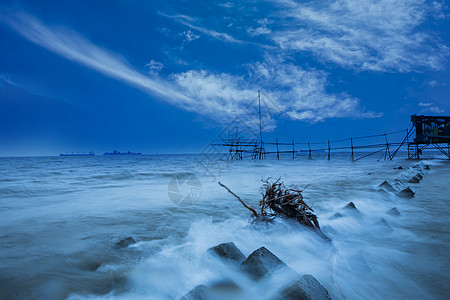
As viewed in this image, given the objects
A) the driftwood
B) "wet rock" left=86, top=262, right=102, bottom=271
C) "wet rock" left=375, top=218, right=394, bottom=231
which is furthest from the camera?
"wet rock" left=375, top=218, right=394, bottom=231

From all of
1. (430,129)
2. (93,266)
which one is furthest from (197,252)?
(430,129)

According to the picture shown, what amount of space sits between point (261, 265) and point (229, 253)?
1.44 ft

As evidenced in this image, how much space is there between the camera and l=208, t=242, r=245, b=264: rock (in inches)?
92.0

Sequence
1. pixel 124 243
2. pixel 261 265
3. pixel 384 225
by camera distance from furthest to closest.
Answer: pixel 384 225 → pixel 124 243 → pixel 261 265

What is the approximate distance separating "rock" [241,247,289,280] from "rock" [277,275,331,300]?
36cm

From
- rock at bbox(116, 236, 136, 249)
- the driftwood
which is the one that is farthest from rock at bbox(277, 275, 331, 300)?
rock at bbox(116, 236, 136, 249)

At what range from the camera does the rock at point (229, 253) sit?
7.67 feet

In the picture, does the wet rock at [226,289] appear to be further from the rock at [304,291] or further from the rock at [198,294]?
the rock at [304,291]

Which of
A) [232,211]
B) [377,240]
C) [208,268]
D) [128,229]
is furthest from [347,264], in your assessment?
[128,229]

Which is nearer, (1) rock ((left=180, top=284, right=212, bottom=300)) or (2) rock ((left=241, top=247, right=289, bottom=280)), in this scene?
(1) rock ((left=180, top=284, right=212, bottom=300))

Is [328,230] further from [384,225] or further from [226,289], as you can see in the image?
[226,289]

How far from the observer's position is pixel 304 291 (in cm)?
159

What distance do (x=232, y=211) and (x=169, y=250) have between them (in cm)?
233

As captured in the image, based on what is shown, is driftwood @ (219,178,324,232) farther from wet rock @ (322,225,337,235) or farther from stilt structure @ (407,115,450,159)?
stilt structure @ (407,115,450,159)
